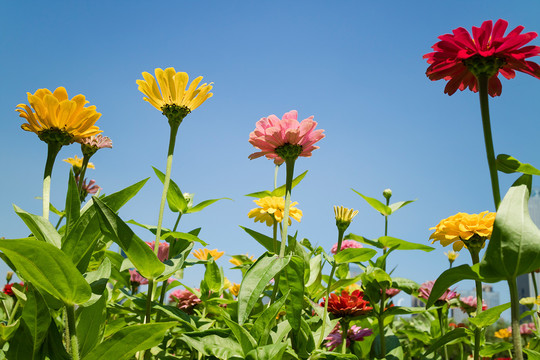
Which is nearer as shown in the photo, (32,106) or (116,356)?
(116,356)

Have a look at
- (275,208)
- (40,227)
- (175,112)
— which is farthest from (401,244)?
(40,227)

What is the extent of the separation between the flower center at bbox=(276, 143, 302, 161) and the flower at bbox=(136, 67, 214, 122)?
0.30 meters

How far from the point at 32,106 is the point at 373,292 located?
1.39 metres

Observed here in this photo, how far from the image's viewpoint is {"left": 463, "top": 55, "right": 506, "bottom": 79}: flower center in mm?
991

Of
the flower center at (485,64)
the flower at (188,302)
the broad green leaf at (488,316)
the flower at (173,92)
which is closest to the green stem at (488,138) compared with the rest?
the flower center at (485,64)

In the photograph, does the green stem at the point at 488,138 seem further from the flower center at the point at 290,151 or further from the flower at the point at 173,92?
the flower at the point at 173,92

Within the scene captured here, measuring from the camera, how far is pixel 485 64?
Result: 3.26 ft

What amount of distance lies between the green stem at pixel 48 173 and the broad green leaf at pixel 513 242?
109 cm

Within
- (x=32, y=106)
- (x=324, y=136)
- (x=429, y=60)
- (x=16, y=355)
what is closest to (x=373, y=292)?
(x=324, y=136)

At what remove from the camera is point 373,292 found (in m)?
1.57

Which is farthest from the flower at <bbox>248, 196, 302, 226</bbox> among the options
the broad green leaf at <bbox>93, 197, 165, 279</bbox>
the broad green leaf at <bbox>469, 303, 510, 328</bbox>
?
the broad green leaf at <bbox>469, 303, 510, 328</bbox>

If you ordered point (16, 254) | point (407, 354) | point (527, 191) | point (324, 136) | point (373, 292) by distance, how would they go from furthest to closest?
1. point (407, 354)
2. point (373, 292)
3. point (324, 136)
4. point (527, 191)
5. point (16, 254)

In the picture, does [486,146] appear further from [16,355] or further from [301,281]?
[16,355]

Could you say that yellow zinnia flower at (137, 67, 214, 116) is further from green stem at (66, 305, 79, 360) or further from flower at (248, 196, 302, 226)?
green stem at (66, 305, 79, 360)
